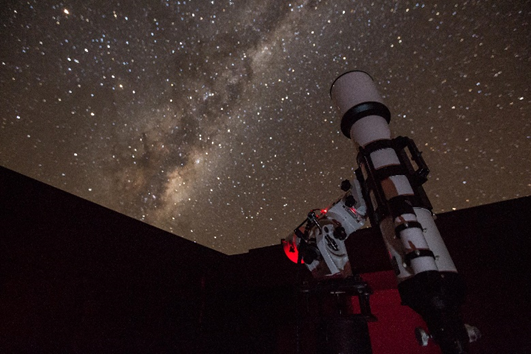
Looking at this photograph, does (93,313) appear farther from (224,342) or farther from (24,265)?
(224,342)

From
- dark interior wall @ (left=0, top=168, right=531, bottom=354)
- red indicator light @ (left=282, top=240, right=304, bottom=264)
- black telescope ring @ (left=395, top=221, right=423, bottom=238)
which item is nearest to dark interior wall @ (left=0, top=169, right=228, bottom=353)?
dark interior wall @ (left=0, top=168, right=531, bottom=354)

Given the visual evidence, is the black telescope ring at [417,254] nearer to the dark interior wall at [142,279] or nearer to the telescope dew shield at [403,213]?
the telescope dew shield at [403,213]

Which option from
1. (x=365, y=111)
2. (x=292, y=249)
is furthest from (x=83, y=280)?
(x=365, y=111)

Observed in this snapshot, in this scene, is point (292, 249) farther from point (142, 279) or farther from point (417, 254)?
point (142, 279)

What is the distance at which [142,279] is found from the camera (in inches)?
105

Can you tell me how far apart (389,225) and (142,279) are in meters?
2.32

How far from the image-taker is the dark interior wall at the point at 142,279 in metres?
1.98

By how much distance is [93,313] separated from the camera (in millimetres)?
2250

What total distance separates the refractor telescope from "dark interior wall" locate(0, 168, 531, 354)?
0.87ft

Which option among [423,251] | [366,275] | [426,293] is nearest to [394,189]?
[423,251]

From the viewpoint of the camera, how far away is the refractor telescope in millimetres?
984

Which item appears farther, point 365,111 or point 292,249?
point 292,249

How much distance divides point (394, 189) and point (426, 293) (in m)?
0.48

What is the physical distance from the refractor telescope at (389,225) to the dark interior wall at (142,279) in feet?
0.87
